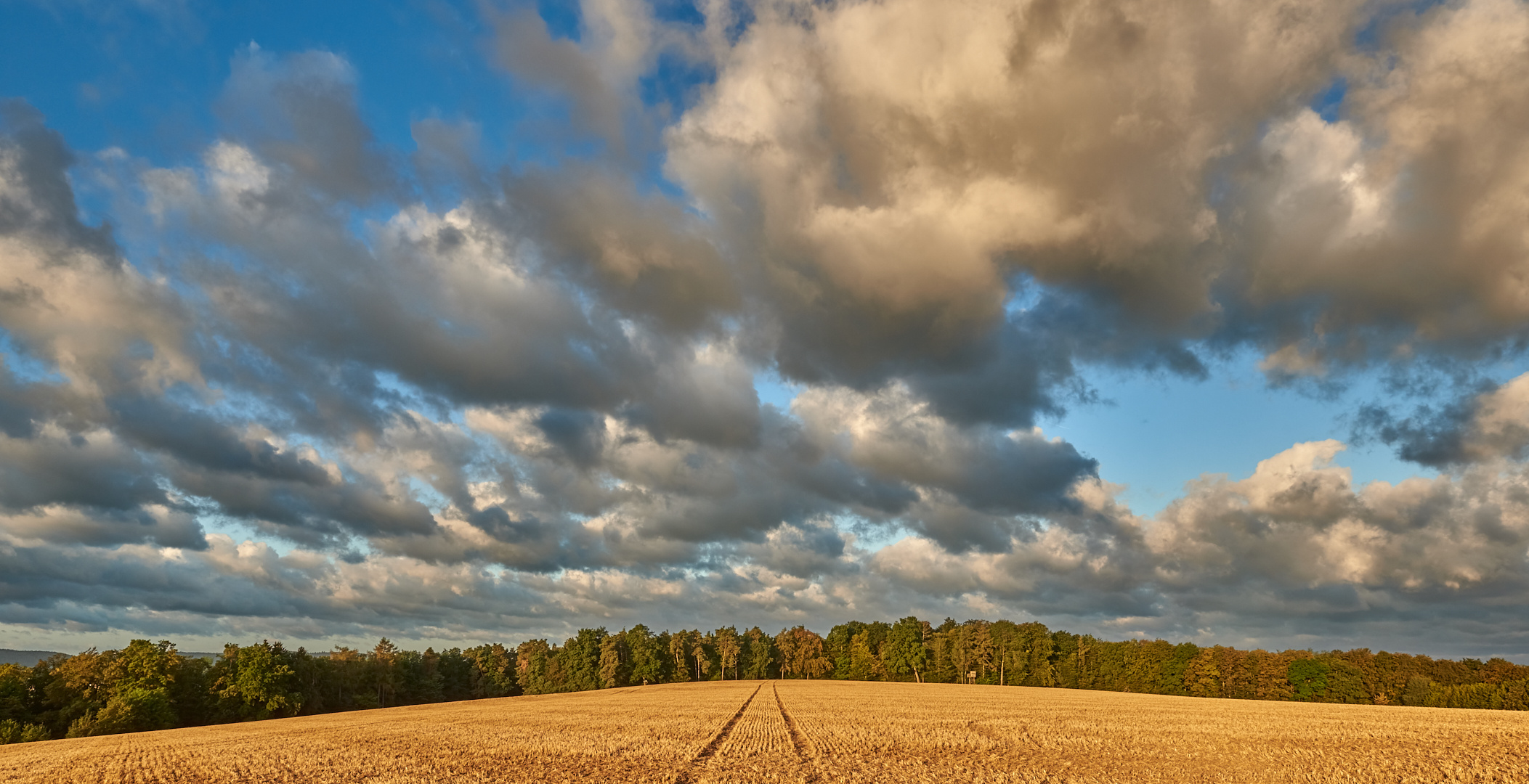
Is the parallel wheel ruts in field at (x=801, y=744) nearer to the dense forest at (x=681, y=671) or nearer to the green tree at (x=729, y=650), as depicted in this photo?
the dense forest at (x=681, y=671)

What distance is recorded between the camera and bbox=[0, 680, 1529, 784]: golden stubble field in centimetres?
3062

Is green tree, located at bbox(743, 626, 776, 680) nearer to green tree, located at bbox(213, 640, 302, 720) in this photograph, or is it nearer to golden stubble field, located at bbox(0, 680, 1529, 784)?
green tree, located at bbox(213, 640, 302, 720)

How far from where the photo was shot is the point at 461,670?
6270 inches

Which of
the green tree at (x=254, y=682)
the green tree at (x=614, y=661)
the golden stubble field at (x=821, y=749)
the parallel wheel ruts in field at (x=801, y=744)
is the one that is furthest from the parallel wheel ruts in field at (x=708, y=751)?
the green tree at (x=614, y=661)

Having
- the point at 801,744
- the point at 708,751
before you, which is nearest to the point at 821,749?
the point at 801,744

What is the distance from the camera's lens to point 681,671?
17900 centimetres

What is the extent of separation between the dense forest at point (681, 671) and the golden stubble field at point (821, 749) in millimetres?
29432

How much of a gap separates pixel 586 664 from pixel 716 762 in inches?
6074

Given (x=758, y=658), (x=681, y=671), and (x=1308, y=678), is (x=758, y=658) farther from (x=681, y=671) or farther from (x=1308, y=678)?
(x=1308, y=678)

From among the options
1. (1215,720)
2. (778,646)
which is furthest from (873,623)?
(1215,720)

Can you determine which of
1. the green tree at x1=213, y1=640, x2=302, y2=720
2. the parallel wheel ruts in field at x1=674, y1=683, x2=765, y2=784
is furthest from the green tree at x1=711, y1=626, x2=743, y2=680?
the parallel wheel ruts in field at x1=674, y1=683, x2=765, y2=784

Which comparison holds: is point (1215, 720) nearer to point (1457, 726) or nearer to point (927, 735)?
point (1457, 726)

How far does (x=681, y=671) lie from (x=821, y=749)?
15212cm

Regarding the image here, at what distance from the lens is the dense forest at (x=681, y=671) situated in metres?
83.5
